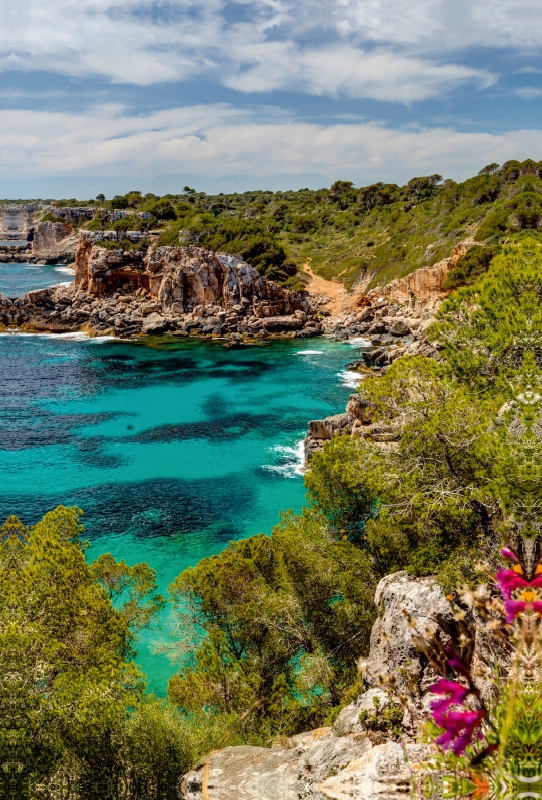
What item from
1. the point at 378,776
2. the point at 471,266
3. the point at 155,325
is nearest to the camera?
the point at 378,776

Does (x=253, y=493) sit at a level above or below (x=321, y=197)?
below

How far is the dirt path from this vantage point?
88.6 meters

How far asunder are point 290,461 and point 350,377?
71.6 ft

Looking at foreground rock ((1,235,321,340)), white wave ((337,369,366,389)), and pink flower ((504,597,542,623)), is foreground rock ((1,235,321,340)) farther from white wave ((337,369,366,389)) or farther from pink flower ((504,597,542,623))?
pink flower ((504,597,542,623))

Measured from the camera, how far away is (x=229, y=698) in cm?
1479

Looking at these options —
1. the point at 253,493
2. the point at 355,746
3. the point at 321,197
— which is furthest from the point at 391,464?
the point at 321,197

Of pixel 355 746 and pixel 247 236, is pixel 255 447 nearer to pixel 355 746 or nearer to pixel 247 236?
pixel 355 746

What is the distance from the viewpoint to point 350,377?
192 ft

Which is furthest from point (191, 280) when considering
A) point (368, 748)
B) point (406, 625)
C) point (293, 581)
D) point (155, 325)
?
point (368, 748)

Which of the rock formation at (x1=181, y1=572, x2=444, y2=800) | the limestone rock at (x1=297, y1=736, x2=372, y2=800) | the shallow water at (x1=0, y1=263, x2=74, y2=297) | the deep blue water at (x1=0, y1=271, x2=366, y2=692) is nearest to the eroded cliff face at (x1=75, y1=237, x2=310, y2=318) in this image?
the deep blue water at (x1=0, y1=271, x2=366, y2=692)

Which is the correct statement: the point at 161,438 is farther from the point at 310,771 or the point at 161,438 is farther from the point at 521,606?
the point at 521,606

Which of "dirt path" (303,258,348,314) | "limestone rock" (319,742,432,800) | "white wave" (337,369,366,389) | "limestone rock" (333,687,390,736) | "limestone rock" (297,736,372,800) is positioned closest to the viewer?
"limestone rock" (319,742,432,800)

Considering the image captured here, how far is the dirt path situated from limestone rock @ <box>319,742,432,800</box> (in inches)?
3262

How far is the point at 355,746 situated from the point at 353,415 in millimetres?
29938
